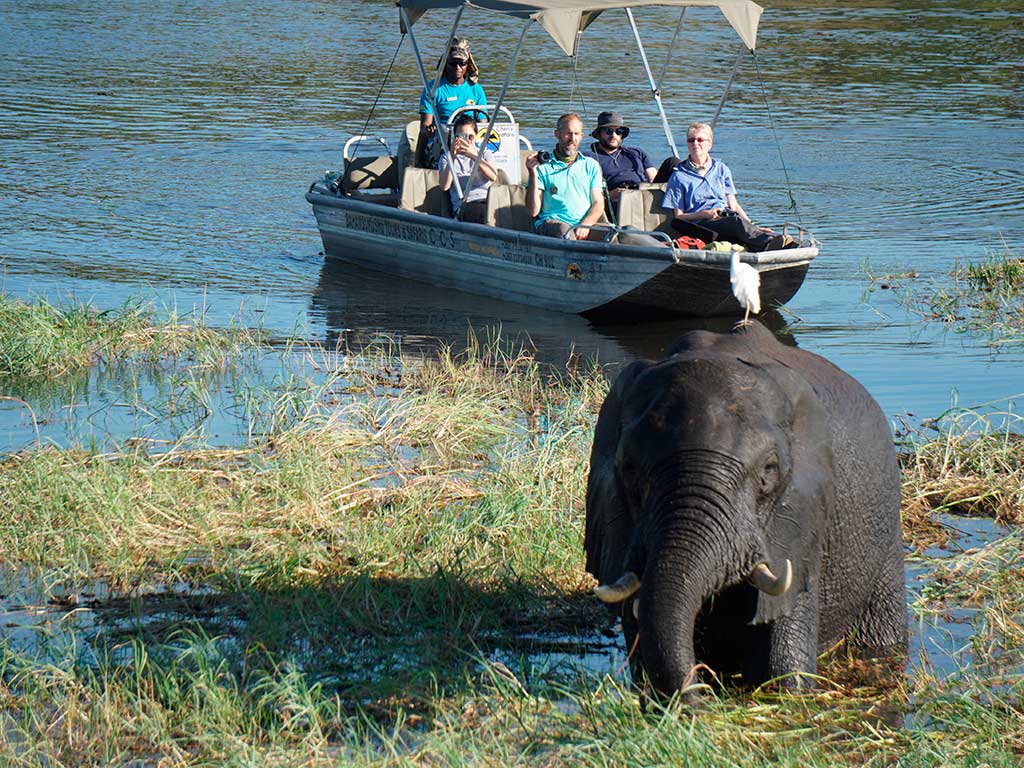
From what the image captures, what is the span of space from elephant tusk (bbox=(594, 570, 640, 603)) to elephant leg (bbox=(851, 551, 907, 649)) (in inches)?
53.1

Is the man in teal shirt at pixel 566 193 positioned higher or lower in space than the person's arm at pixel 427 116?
lower

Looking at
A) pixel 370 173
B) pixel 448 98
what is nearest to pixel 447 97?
pixel 448 98

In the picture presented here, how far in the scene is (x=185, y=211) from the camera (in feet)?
56.1

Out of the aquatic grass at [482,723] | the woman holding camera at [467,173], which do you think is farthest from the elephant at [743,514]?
the woman holding camera at [467,173]

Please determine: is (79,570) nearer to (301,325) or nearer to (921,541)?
(921,541)

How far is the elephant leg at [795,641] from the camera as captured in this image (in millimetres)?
4656

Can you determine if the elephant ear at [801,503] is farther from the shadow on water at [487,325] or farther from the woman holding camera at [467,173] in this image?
the woman holding camera at [467,173]

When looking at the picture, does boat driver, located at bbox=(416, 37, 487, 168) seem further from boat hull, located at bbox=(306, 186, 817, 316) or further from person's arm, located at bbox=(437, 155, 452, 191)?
boat hull, located at bbox=(306, 186, 817, 316)

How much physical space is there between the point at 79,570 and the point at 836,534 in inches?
117

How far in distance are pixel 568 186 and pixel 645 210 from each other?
776 mm

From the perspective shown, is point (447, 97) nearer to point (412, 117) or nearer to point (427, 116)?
point (427, 116)

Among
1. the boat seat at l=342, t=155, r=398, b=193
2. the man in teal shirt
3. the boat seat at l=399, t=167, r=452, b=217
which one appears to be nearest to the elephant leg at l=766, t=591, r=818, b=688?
the man in teal shirt

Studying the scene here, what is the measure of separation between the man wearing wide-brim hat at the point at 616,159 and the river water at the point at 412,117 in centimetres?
119

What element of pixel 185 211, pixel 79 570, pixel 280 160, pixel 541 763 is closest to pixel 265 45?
pixel 280 160
